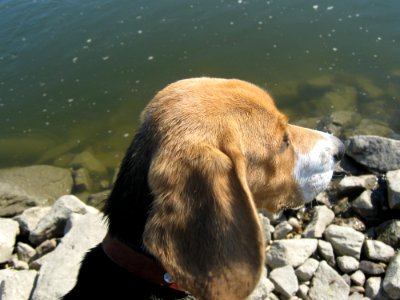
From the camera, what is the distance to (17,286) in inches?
212

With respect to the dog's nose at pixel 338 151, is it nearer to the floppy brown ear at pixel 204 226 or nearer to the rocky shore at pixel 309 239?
the rocky shore at pixel 309 239

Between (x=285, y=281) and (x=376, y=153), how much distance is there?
297cm

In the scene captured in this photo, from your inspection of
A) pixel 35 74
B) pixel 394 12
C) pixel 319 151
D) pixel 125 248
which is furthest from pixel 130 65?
pixel 125 248

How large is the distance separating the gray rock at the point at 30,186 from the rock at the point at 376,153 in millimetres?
5104

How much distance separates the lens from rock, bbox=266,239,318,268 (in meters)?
5.57

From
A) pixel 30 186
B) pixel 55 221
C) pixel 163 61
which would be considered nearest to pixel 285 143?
pixel 55 221

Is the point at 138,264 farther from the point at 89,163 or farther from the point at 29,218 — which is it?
the point at 89,163

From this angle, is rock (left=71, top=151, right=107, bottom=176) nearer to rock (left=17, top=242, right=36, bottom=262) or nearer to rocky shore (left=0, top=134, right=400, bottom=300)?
rocky shore (left=0, top=134, right=400, bottom=300)

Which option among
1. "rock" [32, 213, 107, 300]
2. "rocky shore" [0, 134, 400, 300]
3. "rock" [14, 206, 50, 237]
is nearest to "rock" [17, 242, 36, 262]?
"rocky shore" [0, 134, 400, 300]

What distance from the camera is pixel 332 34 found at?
1148 cm

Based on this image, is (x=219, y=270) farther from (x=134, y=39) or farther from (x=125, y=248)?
(x=134, y=39)

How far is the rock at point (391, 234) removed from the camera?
5.76 meters

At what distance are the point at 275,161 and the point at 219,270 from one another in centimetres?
132

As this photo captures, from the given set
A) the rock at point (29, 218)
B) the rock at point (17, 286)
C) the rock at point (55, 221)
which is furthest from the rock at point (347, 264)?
the rock at point (29, 218)
